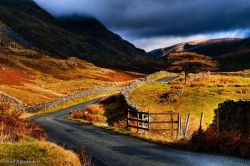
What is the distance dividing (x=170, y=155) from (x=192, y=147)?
2720 millimetres

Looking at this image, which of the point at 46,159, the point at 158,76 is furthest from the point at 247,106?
the point at 158,76

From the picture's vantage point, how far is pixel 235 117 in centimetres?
2748

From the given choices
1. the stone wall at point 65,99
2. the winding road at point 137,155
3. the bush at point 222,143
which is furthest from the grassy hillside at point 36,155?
the stone wall at point 65,99

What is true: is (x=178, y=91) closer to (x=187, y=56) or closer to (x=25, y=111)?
(x=25, y=111)

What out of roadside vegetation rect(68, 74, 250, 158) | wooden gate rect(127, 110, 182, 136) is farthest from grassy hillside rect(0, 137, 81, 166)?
wooden gate rect(127, 110, 182, 136)

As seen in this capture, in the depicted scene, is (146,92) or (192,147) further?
(146,92)

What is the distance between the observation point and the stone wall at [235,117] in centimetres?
2655

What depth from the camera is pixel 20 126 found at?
94.3ft

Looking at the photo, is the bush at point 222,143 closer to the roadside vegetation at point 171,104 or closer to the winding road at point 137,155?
the winding road at point 137,155

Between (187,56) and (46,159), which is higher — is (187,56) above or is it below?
above

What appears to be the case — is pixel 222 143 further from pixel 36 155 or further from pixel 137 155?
pixel 36 155

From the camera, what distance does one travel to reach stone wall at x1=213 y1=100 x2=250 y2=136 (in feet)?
87.1

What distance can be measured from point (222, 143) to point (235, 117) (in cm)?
508

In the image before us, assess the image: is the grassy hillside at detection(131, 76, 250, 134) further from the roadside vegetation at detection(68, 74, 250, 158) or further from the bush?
the bush
